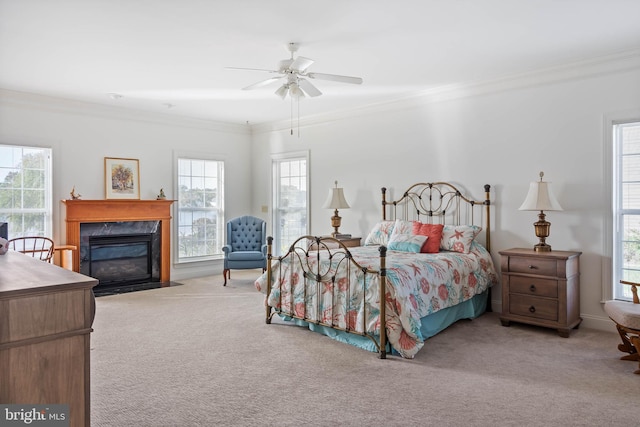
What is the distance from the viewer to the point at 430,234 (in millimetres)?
4879

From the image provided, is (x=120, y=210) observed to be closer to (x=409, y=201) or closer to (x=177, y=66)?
(x=177, y=66)

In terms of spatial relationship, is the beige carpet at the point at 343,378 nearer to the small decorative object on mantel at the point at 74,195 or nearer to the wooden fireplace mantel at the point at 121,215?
the wooden fireplace mantel at the point at 121,215

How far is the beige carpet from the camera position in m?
2.52

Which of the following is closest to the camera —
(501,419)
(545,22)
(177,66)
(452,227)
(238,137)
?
(501,419)

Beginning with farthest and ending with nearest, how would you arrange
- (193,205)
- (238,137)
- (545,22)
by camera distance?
(238,137) → (193,205) → (545,22)

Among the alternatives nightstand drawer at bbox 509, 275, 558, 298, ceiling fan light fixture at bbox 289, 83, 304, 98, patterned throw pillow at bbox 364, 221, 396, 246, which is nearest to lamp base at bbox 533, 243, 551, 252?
nightstand drawer at bbox 509, 275, 558, 298

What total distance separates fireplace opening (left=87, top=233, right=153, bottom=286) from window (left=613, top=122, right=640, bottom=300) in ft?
19.4

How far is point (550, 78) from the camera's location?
4.53 metres

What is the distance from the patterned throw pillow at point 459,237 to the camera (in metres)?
4.75

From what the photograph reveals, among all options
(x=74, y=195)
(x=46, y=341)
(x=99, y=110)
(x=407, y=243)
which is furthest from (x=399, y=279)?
(x=99, y=110)

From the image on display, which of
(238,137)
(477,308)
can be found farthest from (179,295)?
(477,308)

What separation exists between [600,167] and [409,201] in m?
2.15

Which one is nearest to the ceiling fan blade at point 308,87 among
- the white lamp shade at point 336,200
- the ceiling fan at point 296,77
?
the ceiling fan at point 296,77

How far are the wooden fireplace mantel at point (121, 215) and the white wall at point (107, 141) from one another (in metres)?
0.19
